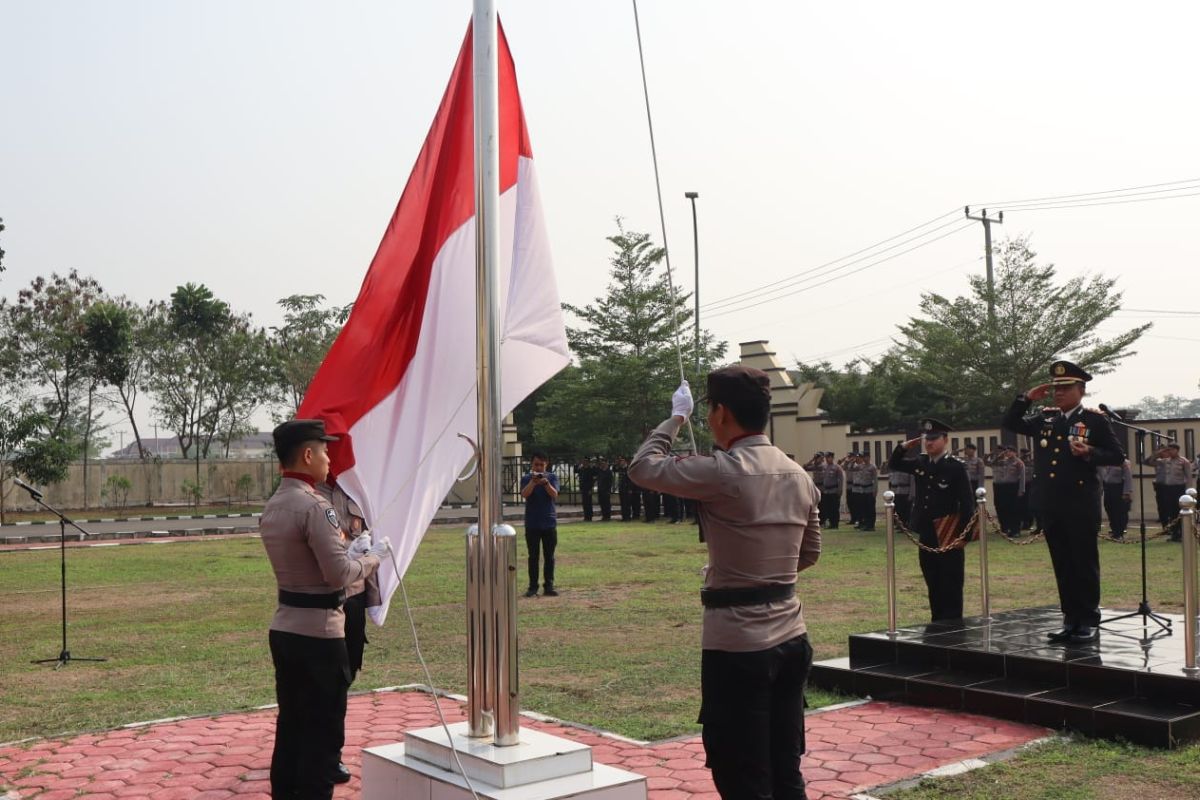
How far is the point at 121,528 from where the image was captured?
98.5 ft

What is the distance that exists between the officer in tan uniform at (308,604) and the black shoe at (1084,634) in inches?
206

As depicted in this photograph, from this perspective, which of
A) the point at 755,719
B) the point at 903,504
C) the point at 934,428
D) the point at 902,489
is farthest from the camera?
the point at 903,504

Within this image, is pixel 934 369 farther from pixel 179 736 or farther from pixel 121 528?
pixel 179 736

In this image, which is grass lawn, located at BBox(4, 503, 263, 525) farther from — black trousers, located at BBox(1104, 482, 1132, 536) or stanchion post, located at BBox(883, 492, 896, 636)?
stanchion post, located at BBox(883, 492, 896, 636)

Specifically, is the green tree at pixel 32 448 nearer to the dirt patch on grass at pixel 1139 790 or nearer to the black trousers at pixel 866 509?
the black trousers at pixel 866 509

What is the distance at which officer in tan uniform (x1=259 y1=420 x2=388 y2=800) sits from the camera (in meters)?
4.78

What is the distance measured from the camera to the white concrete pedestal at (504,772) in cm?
433

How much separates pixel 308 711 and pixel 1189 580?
5.15m

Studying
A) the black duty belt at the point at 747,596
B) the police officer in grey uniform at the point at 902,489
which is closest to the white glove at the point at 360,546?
the black duty belt at the point at 747,596

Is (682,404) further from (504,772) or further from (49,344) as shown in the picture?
(49,344)

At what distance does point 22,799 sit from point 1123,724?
574cm

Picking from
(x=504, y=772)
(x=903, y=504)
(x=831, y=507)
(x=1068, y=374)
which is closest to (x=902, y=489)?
(x=903, y=504)

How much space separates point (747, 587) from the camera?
4016 millimetres

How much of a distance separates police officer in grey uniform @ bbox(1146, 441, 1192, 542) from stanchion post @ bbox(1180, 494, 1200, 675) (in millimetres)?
14386
